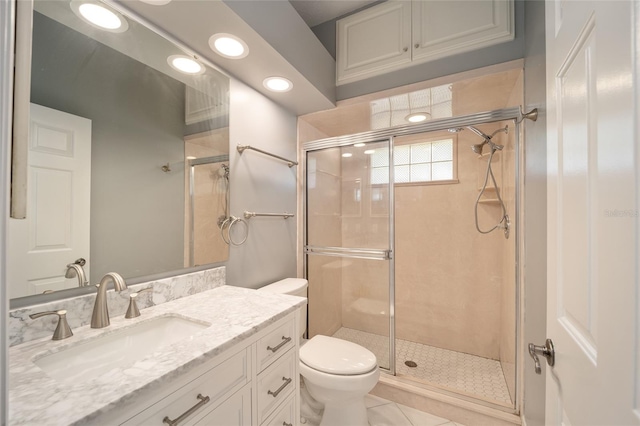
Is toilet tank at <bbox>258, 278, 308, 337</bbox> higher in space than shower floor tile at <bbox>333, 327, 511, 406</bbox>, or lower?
higher

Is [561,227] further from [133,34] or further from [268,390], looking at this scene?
[133,34]

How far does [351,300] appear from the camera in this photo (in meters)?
2.45

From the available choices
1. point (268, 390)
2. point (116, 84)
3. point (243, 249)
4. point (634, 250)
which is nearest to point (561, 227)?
point (634, 250)

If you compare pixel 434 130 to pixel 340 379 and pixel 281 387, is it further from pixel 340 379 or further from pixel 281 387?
pixel 281 387

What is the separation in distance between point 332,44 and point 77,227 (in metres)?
2.09

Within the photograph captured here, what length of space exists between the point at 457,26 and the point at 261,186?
1654 mm

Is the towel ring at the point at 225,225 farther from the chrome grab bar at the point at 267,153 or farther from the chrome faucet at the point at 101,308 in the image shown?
the chrome faucet at the point at 101,308

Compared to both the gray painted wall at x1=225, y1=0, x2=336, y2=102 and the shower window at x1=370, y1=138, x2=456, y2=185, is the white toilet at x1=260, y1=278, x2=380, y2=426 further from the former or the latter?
the gray painted wall at x1=225, y1=0, x2=336, y2=102

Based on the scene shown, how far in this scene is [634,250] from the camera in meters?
0.39

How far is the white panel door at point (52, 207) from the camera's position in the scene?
2.78ft

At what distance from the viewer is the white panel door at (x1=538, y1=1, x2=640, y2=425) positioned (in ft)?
1.32

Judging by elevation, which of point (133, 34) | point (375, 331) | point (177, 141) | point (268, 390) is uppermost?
point (133, 34)

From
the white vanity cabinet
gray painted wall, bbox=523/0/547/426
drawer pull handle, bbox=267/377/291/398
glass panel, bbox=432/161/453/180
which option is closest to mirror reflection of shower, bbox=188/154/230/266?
the white vanity cabinet

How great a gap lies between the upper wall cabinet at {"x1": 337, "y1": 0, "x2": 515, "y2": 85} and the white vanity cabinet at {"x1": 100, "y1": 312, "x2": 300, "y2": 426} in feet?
5.94
